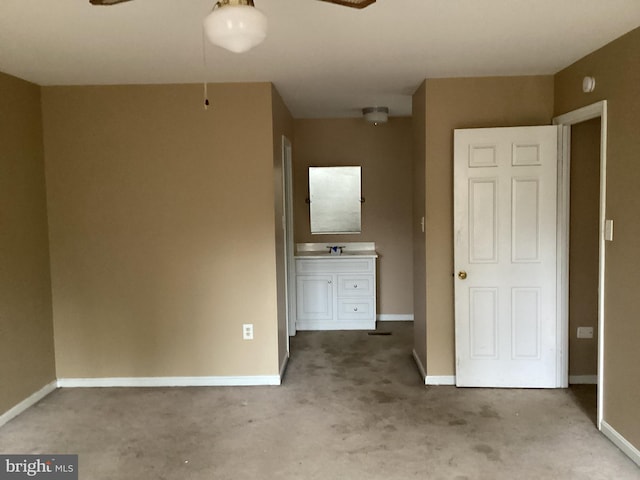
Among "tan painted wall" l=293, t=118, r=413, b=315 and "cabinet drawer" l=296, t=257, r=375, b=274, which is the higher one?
"tan painted wall" l=293, t=118, r=413, b=315

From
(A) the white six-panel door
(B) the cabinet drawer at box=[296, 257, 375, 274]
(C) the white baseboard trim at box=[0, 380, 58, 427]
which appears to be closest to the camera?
(C) the white baseboard trim at box=[0, 380, 58, 427]

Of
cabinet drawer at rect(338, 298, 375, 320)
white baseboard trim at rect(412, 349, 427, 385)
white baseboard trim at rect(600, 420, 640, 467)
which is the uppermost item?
cabinet drawer at rect(338, 298, 375, 320)

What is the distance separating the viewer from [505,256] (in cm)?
356

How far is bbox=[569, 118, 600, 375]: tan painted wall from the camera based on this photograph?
3.57 metres

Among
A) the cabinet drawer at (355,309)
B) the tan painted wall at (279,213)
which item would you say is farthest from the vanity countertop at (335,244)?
the tan painted wall at (279,213)

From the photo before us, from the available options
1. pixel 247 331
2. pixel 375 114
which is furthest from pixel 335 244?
pixel 247 331

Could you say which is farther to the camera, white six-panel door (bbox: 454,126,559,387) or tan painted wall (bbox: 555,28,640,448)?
white six-panel door (bbox: 454,126,559,387)

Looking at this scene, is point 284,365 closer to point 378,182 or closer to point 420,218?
point 420,218

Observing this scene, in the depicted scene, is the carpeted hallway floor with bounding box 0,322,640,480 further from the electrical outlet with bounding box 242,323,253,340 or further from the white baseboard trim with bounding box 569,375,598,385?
the electrical outlet with bounding box 242,323,253,340

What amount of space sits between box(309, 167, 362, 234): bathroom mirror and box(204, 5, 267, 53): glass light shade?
14.0 ft

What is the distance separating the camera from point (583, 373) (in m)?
3.72

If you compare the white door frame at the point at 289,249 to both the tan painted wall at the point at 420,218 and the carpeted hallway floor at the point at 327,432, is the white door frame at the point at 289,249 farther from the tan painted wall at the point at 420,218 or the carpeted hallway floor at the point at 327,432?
the tan painted wall at the point at 420,218

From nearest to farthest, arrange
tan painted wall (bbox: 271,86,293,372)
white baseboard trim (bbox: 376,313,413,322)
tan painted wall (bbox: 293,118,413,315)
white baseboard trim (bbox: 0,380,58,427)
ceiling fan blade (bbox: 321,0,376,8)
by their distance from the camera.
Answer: ceiling fan blade (bbox: 321,0,376,8), white baseboard trim (bbox: 0,380,58,427), tan painted wall (bbox: 271,86,293,372), tan painted wall (bbox: 293,118,413,315), white baseboard trim (bbox: 376,313,413,322)

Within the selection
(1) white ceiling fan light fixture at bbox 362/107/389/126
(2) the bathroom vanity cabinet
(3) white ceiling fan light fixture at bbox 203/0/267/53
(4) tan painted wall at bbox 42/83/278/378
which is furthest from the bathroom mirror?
(3) white ceiling fan light fixture at bbox 203/0/267/53
